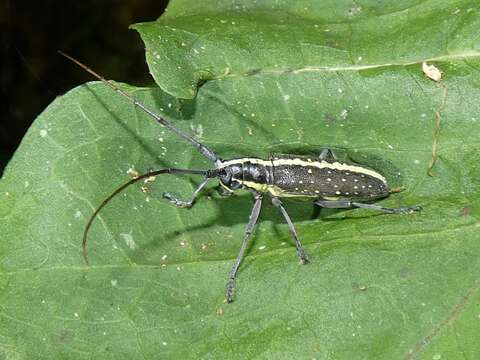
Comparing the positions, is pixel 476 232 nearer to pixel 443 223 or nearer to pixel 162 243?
pixel 443 223

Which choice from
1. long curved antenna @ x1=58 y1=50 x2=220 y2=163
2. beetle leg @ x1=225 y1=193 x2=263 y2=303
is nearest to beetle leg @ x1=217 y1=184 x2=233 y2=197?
beetle leg @ x1=225 y1=193 x2=263 y2=303

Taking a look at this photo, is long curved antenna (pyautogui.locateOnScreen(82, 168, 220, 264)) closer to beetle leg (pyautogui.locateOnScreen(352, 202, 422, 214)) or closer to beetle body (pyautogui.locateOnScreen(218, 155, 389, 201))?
beetle body (pyautogui.locateOnScreen(218, 155, 389, 201))

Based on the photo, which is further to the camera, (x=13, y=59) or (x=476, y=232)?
(x=13, y=59)

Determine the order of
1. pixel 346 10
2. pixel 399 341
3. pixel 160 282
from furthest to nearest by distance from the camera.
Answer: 1. pixel 346 10
2. pixel 160 282
3. pixel 399 341

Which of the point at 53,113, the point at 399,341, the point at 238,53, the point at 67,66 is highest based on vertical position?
the point at 238,53

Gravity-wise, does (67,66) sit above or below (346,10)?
below

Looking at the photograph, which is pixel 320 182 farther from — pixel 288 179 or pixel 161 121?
pixel 161 121

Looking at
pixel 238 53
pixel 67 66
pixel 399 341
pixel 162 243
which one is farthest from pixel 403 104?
pixel 67 66
